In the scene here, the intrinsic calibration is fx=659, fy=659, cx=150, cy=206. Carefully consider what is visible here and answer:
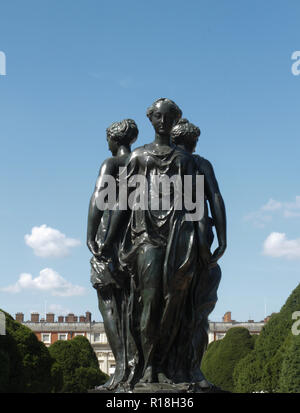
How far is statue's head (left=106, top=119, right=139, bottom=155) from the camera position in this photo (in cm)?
880

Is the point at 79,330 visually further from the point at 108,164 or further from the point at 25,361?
the point at 108,164

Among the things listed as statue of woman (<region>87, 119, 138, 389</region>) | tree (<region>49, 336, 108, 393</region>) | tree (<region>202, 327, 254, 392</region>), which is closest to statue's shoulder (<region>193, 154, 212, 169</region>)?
statue of woman (<region>87, 119, 138, 389</region>)

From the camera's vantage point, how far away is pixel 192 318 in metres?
7.71

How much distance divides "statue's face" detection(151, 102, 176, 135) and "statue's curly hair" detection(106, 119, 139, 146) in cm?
78

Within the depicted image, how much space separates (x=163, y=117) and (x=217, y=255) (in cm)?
180

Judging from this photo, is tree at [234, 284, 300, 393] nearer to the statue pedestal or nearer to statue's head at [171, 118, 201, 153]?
statue's head at [171, 118, 201, 153]

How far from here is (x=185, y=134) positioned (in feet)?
28.0

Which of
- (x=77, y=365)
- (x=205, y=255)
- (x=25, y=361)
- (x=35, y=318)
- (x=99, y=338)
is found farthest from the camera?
(x=35, y=318)

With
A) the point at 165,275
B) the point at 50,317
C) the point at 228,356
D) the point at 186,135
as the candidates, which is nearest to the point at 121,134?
the point at 186,135

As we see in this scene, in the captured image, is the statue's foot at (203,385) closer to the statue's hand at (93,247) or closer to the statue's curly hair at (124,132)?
the statue's hand at (93,247)

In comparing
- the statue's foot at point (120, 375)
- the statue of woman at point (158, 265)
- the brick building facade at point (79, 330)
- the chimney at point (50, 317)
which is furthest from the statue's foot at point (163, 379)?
the chimney at point (50, 317)
